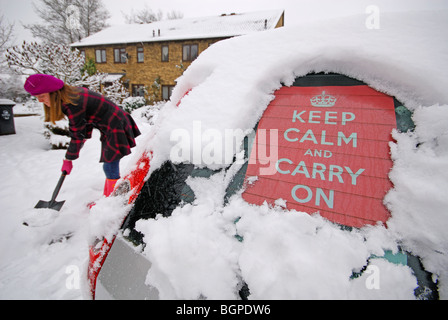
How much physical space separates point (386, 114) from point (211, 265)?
1109 millimetres

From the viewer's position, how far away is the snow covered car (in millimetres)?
681

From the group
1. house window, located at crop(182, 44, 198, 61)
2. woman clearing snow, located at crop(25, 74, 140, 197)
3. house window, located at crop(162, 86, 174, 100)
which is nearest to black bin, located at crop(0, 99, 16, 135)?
woman clearing snow, located at crop(25, 74, 140, 197)

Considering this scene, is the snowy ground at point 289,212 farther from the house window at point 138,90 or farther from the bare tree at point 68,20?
the bare tree at point 68,20

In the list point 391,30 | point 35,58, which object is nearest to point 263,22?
point 35,58

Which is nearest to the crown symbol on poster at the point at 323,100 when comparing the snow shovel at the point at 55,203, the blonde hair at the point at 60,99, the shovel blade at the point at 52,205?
Answer: the blonde hair at the point at 60,99

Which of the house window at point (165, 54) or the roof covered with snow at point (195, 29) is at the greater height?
the roof covered with snow at point (195, 29)

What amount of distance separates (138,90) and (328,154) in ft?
53.7

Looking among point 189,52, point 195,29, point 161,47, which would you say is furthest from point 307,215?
point 195,29

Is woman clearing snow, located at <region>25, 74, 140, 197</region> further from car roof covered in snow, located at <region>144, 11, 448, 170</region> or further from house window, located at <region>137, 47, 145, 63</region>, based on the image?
house window, located at <region>137, 47, 145, 63</region>

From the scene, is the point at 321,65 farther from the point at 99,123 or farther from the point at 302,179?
the point at 99,123

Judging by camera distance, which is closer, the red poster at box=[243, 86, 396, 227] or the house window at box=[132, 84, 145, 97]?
the red poster at box=[243, 86, 396, 227]

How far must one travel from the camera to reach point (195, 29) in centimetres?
1414

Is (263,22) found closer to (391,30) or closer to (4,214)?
(391,30)

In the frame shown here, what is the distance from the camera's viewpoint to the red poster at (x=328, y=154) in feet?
2.74
